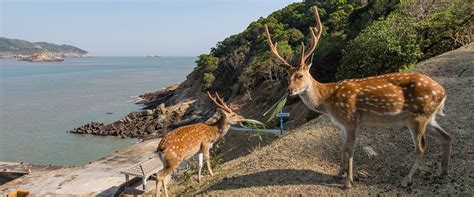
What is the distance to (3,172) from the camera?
27484mm

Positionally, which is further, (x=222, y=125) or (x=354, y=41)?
(x=354, y=41)

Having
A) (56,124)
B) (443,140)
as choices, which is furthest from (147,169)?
(56,124)

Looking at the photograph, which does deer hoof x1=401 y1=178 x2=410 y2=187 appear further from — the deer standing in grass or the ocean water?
the ocean water

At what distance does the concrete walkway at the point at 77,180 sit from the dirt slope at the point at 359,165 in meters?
13.2

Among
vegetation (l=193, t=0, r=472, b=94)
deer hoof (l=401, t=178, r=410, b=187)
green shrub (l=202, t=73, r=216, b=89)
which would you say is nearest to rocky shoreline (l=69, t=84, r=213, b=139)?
green shrub (l=202, t=73, r=216, b=89)

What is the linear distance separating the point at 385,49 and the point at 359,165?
50.4ft

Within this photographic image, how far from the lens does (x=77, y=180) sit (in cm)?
2386

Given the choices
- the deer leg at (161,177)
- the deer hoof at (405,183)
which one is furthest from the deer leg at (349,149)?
the deer leg at (161,177)

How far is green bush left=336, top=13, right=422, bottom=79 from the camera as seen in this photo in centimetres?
2153

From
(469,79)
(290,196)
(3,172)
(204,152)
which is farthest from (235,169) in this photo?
(3,172)

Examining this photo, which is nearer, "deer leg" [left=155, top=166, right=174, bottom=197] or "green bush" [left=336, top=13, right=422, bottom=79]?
"deer leg" [left=155, top=166, right=174, bottom=197]

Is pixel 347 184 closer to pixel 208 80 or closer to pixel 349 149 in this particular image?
pixel 349 149

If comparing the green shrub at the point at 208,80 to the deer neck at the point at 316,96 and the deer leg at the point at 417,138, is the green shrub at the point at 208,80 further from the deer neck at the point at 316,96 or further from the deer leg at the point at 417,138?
the deer leg at the point at 417,138

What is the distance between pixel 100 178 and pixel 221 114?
15639 mm
